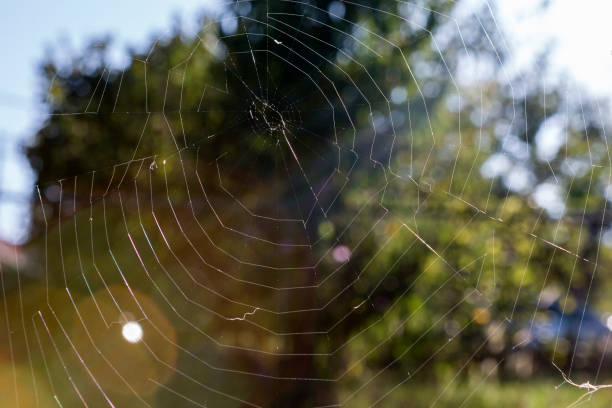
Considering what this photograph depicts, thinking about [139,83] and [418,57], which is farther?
[418,57]

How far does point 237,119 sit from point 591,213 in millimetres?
6467

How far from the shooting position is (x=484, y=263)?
6918mm

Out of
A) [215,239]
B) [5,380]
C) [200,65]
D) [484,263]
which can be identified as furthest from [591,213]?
[5,380]

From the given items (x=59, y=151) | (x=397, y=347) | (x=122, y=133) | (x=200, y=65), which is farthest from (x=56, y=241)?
(x=397, y=347)

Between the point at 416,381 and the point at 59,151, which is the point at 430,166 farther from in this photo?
the point at 59,151

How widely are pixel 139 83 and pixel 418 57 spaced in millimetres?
3238

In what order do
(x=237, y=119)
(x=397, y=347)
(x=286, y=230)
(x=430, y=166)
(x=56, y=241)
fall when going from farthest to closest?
(x=56, y=241) < (x=397, y=347) < (x=286, y=230) < (x=430, y=166) < (x=237, y=119)

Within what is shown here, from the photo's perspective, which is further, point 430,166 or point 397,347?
point 397,347

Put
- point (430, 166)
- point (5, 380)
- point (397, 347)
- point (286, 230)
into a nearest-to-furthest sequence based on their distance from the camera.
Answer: point (5, 380), point (430, 166), point (286, 230), point (397, 347)

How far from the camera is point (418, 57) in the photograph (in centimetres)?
636

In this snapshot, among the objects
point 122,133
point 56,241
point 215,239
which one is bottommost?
point 215,239

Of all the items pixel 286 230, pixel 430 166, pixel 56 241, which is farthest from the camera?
pixel 56 241

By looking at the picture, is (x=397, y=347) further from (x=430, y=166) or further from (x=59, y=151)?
(x=59, y=151)

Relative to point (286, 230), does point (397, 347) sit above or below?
below
